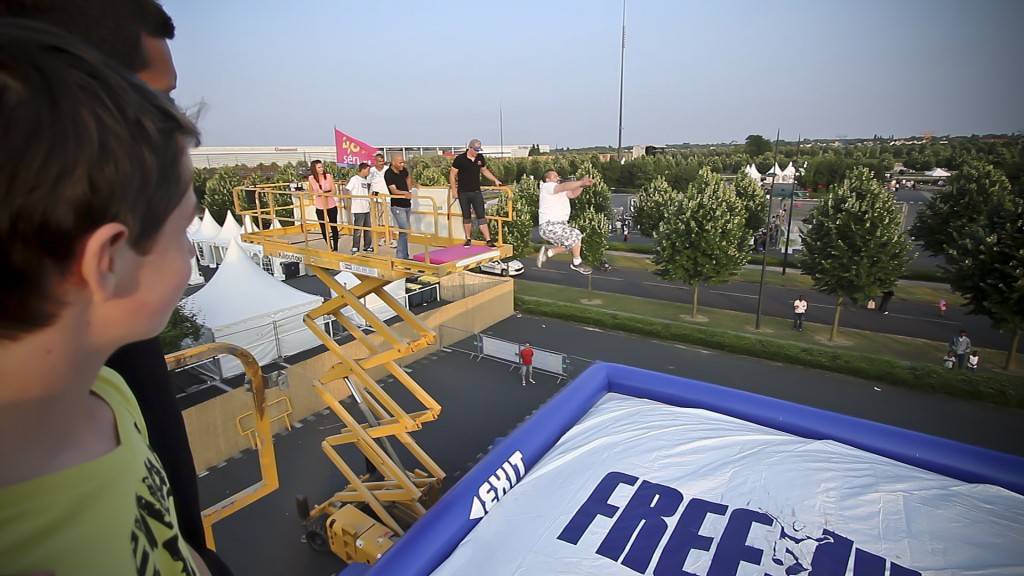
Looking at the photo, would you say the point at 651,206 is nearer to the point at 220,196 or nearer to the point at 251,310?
the point at 251,310

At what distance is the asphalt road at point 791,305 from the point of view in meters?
22.3

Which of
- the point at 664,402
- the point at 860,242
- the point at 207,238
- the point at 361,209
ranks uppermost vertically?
the point at 361,209

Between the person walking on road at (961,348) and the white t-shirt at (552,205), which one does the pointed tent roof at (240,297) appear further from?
the person walking on road at (961,348)

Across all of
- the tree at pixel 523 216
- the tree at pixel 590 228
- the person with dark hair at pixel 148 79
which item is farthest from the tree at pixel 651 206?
the person with dark hair at pixel 148 79

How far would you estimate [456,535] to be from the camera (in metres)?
7.02

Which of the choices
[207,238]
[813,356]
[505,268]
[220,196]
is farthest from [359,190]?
[220,196]

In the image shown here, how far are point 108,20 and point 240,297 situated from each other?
17039 millimetres

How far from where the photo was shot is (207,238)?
101 feet

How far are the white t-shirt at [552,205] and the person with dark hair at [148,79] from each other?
9.24 m

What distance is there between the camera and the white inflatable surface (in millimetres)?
6125

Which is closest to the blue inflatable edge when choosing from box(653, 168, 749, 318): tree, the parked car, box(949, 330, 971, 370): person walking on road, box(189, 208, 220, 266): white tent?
box(949, 330, 971, 370): person walking on road

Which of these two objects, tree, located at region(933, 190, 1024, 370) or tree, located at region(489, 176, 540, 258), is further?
tree, located at region(489, 176, 540, 258)

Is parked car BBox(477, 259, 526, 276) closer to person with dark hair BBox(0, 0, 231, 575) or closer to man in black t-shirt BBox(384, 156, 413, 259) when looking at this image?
man in black t-shirt BBox(384, 156, 413, 259)

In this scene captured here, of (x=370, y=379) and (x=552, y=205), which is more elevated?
(x=552, y=205)
